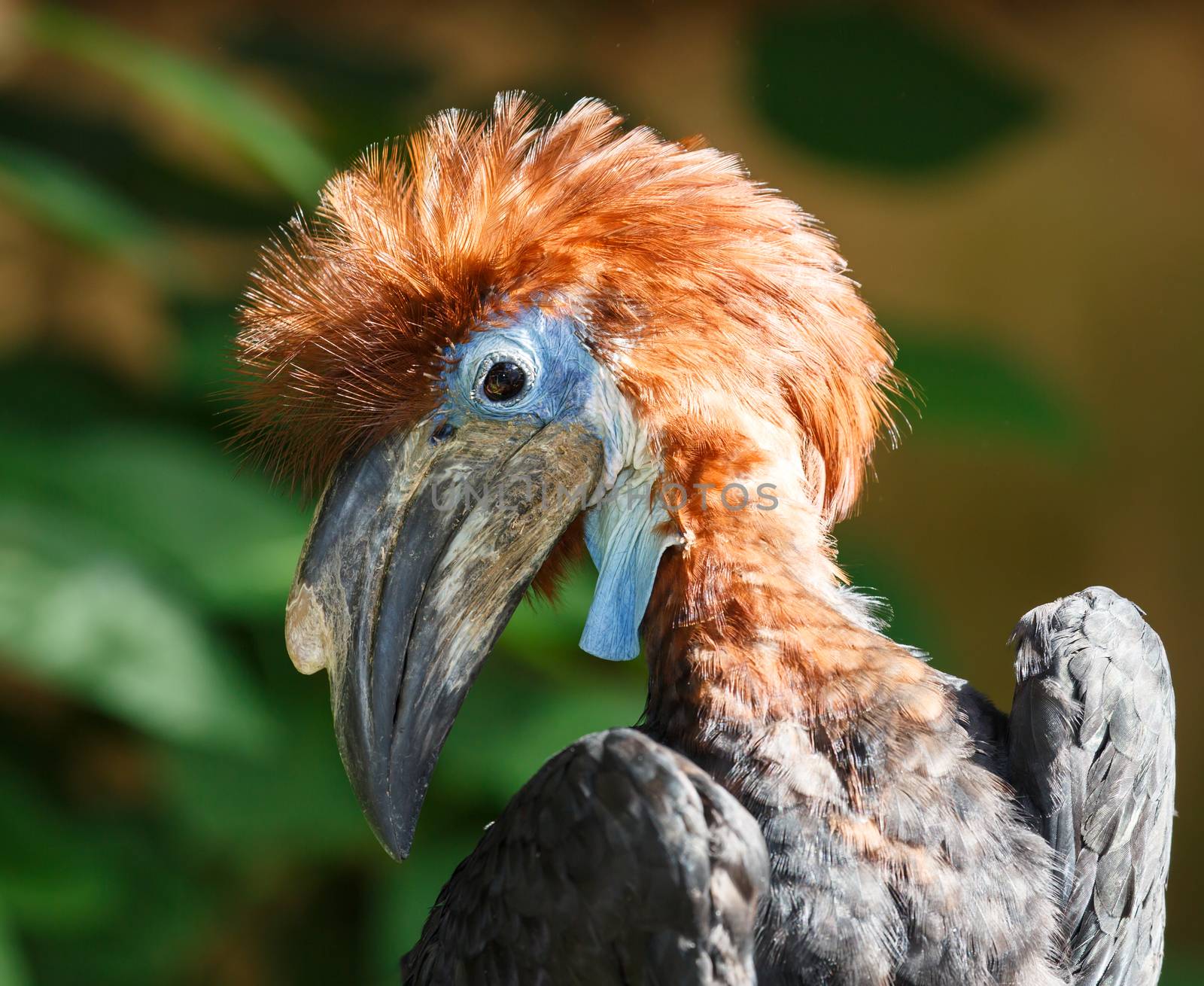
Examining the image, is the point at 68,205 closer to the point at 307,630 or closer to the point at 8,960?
the point at 8,960

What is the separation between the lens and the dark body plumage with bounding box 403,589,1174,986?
1.64 m

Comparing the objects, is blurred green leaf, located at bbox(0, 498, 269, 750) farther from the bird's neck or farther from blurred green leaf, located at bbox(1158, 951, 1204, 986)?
blurred green leaf, located at bbox(1158, 951, 1204, 986)

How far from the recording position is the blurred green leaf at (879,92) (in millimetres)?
5406

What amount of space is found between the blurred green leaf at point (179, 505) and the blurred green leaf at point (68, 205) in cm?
59

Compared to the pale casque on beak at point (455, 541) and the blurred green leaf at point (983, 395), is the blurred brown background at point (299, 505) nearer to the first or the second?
the blurred green leaf at point (983, 395)

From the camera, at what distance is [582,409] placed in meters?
2.02

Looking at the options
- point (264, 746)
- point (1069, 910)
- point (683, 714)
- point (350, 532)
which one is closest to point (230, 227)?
point (264, 746)

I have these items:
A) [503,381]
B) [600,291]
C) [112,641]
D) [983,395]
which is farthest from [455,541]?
[983,395]

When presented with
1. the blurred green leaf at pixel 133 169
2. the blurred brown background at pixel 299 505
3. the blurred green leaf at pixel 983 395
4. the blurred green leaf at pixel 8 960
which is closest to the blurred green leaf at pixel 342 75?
the blurred brown background at pixel 299 505

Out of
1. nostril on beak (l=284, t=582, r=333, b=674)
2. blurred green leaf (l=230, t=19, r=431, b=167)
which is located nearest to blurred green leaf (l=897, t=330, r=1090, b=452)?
blurred green leaf (l=230, t=19, r=431, b=167)

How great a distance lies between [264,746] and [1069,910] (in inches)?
102

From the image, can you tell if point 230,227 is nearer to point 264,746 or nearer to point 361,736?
point 264,746

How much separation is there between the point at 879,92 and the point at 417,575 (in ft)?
13.4

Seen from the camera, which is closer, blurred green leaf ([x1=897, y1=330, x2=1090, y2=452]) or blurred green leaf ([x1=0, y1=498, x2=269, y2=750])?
blurred green leaf ([x1=0, y1=498, x2=269, y2=750])
